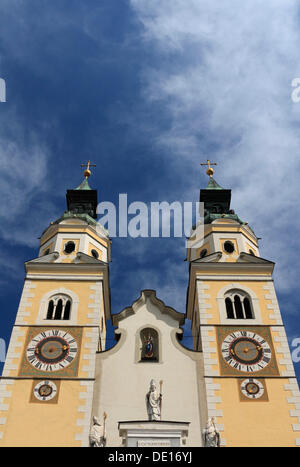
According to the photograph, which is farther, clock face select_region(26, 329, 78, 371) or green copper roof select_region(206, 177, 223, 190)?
green copper roof select_region(206, 177, 223, 190)

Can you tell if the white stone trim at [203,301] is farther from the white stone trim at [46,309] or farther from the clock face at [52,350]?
the clock face at [52,350]

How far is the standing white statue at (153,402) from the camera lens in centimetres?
1748

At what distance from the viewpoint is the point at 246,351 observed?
19.6 m

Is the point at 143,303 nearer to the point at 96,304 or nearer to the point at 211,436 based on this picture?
the point at 96,304

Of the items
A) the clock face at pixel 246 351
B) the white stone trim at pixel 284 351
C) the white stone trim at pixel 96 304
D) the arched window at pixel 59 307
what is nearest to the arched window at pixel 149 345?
the white stone trim at pixel 96 304

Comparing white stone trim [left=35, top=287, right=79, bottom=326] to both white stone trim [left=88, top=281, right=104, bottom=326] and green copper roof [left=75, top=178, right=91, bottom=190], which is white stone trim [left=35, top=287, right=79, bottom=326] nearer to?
white stone trim [left=88, top=281, right=104, bottom=326]

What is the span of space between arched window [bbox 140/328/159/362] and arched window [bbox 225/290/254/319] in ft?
10.2

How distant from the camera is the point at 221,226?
2534 centimetres

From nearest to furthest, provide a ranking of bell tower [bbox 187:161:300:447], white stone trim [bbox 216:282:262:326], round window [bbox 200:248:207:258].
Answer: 1. bell tower [bbox 187:161:300:447]
2. white stone trim [bbox 216:282:262:326]
3. round window [bbox 200:248:207:258]

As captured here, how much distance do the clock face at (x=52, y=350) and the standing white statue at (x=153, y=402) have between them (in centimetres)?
319

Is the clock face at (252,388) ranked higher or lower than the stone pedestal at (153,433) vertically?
higher

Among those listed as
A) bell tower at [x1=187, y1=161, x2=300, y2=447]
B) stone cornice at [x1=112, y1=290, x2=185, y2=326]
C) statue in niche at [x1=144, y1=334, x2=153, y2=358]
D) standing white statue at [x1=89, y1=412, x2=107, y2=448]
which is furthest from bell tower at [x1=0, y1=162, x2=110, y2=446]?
bell tower at [x1=187, y1=161, x2=300, y2=447]

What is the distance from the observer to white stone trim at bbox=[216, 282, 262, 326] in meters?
20.7

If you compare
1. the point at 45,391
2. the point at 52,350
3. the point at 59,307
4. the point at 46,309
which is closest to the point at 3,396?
the point at 45,391
